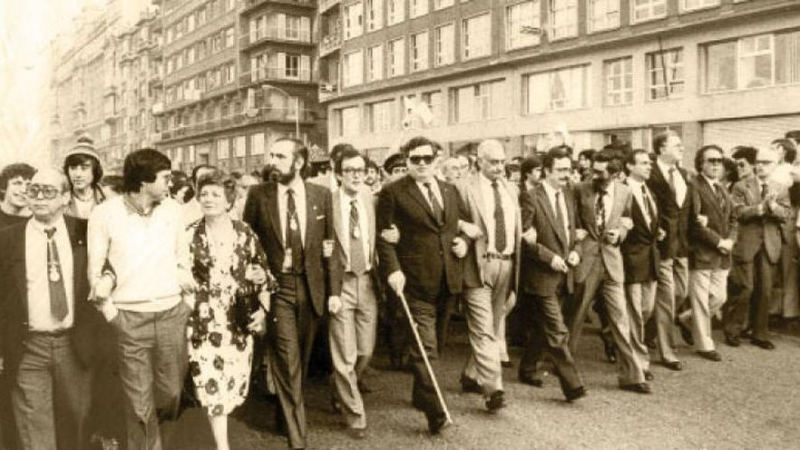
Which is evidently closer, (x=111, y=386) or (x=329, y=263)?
(x=111, y=386)

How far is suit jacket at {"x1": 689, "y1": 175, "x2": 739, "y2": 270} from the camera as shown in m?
8.66

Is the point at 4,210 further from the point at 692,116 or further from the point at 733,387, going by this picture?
the point at 692,116

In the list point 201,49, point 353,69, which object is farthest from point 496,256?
point 201,49

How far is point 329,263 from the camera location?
5.98 meters

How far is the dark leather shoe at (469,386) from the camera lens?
728 cm

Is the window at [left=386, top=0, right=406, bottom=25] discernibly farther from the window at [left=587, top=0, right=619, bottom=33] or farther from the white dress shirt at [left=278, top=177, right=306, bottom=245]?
the white dress shirt at [left=278, top=177, right=306, bottom=245]

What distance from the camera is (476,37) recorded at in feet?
122

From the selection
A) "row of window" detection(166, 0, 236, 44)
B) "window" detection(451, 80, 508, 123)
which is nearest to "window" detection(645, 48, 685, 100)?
"window" detection(451, 80, 508, 123)

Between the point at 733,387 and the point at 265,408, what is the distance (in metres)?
4.44

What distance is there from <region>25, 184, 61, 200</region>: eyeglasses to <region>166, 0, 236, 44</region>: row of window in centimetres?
6340

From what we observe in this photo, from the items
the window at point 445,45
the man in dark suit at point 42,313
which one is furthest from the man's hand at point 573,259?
the window at point 445,45

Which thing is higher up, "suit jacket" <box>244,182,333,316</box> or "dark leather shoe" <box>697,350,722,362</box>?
"suit jacket" <box>244,182,333,316</box>

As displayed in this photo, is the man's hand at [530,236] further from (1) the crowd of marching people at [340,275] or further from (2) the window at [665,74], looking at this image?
(2) the window at [665,74]

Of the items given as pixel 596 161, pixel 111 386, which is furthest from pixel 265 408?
pixel 596 161
